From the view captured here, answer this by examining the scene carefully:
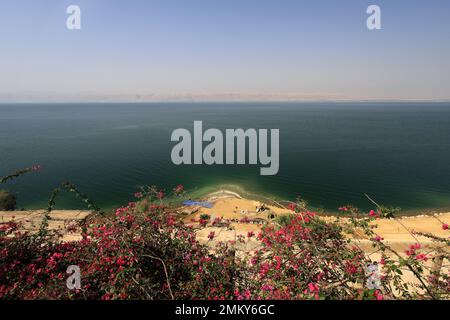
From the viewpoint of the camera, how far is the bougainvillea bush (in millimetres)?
4578

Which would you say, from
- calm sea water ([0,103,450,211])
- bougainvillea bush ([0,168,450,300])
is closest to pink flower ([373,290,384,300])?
bougainvillea bush ([0,168,450,300])

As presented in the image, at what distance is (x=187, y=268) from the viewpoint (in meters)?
5.54

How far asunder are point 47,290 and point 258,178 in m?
29.5

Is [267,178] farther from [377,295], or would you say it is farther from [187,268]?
[377,295]

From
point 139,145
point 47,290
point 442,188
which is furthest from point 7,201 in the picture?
point 442,188

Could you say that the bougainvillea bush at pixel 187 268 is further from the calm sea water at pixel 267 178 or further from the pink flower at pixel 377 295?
the calm sea water at pixel 267 178

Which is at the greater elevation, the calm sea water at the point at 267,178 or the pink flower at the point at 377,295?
the pink flower at the point at 377,295

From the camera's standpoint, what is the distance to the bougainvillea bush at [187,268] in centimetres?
458

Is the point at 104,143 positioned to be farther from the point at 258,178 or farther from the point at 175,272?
the point at 175,272

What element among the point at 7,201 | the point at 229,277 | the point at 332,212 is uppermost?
the point at 229,277

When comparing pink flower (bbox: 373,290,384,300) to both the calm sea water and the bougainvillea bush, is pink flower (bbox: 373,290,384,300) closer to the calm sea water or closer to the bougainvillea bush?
the bougainvillea bush

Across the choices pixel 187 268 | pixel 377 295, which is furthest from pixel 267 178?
pixel 377 295

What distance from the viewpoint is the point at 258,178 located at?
108ft

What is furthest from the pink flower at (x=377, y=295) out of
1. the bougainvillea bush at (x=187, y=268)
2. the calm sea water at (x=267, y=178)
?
the calm sea water at (x=267, y=178)
